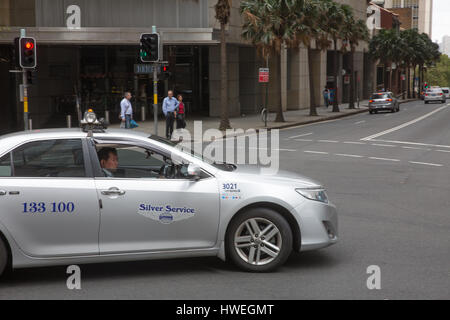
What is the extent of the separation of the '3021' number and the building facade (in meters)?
26.0

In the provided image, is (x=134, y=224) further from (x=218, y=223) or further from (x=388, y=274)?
(x=388, y=274)

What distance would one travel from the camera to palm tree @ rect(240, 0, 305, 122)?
35.4 metres

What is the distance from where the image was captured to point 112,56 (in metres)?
40.2

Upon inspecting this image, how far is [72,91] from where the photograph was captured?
38.1 metres

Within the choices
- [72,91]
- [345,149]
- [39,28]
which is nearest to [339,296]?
[345,149]

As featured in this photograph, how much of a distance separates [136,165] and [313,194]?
7.08 ft

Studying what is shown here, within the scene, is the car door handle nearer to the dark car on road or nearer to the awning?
the awning

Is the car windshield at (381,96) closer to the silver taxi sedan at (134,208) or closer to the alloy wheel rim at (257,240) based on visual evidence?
the silver taxi sedan at (134,208)

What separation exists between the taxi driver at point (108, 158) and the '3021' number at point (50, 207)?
0.60 metres

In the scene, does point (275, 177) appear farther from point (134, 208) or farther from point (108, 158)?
point (108, 158)

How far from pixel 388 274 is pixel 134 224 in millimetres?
2599

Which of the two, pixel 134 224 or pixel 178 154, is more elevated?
pixel 178 154

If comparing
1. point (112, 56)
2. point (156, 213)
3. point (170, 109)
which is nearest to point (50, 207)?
point (156, 213)

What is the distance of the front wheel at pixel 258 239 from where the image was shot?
627cm
